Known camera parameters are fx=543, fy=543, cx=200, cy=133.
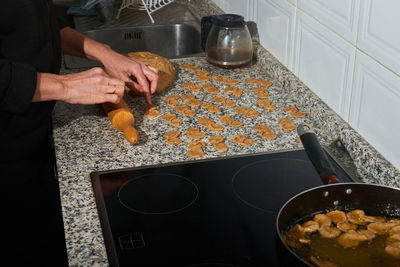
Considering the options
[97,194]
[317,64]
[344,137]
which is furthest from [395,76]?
[97,194]

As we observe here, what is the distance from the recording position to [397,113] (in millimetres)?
1053

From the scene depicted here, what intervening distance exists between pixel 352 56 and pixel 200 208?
1.55 feet

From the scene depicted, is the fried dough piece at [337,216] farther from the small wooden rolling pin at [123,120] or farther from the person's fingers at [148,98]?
the person's fingers at [148,98]

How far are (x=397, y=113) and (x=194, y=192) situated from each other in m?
0.43

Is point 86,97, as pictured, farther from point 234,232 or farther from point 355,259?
point 355,259

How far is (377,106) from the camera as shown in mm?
1120

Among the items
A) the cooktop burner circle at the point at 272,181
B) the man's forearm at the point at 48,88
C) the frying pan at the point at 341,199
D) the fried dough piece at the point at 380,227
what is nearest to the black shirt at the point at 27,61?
the man's forearm at the point at 48,88

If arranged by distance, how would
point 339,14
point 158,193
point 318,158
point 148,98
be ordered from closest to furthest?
point 318,158 < point 158,193 < point 339,14 < point 148,98

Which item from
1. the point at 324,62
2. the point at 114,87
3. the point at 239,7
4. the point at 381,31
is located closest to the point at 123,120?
the point at 114,87

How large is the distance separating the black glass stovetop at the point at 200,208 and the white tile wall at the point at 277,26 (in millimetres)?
437

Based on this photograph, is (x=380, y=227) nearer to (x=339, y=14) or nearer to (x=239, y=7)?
(x=339, y=14)

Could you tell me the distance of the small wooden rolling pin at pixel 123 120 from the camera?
1.25 metres

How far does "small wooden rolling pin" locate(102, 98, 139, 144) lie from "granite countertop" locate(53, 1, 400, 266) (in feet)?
0.10

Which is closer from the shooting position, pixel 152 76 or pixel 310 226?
pixel 310 226
